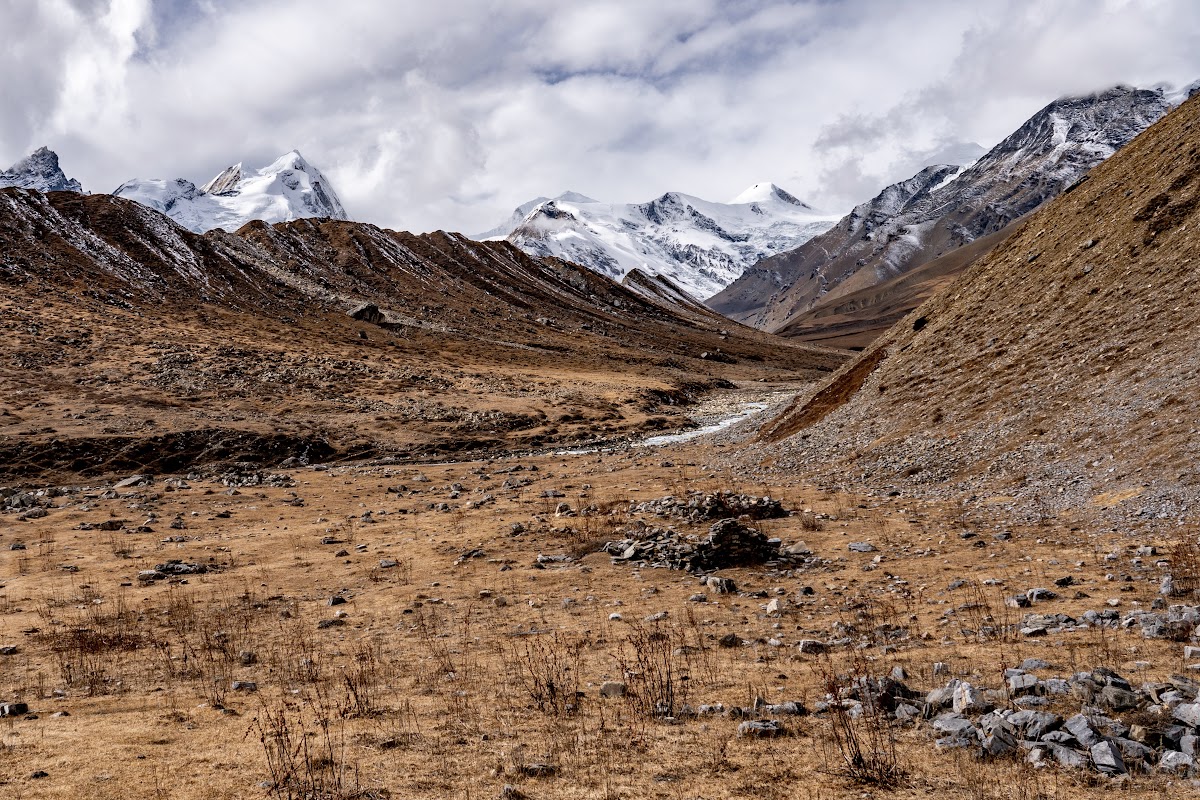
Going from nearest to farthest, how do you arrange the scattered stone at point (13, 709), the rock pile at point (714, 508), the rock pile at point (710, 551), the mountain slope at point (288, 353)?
1. the scattered stone at point (13, 709)
2. the rock pile at point (710, 551)
3. the rock pile at point (714, 508)
4. the mountain slope at point (288, 353)

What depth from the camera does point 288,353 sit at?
69.9 m

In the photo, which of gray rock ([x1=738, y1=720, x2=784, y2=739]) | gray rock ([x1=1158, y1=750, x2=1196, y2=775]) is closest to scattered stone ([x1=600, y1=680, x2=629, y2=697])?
gray rock ([x1=738, y1=720, x2=784, y2=739])

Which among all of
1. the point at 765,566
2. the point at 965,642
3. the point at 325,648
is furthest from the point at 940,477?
the point at 325,648

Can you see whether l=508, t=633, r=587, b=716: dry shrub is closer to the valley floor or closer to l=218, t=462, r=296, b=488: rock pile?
the valley floor

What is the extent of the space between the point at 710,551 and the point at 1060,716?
1061cm

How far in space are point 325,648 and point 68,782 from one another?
18.4 ft

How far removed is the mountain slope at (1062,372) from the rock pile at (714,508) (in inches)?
210

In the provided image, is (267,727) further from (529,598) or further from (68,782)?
(529,598)

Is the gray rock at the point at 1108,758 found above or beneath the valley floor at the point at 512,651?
beneath

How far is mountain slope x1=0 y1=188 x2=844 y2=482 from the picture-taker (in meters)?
46.9

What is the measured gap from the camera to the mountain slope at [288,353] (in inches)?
1848

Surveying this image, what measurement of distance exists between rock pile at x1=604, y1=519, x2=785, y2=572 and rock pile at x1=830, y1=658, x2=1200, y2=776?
336 inches

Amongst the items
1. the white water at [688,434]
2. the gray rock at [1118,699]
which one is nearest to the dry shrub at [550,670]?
the gray rock at [1118,699]

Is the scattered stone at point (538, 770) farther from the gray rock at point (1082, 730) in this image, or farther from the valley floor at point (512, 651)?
the gray rock at point (1082, 730)
